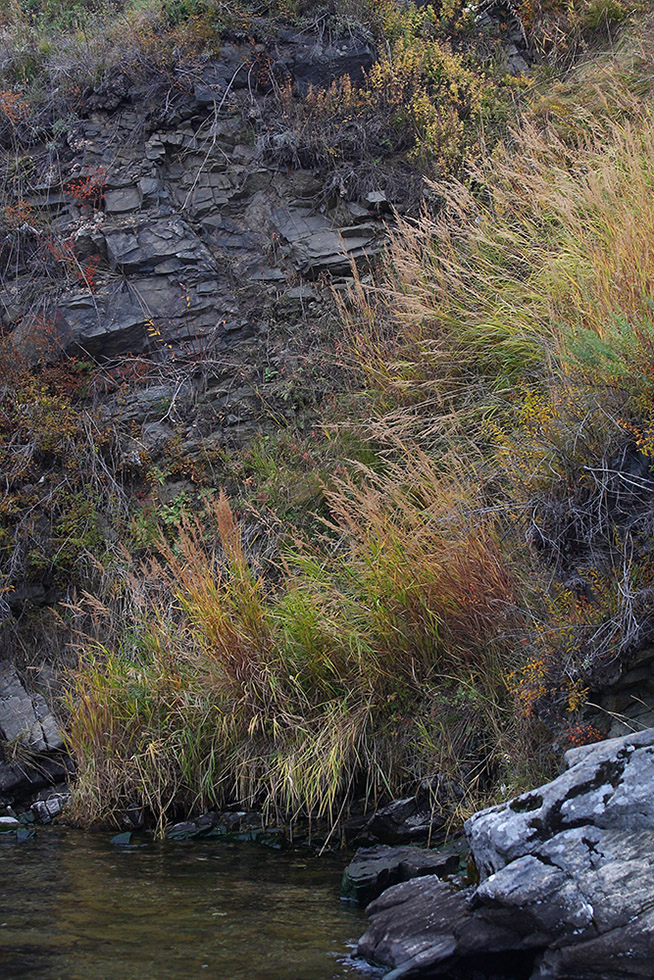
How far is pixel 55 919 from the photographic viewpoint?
11.5 ft

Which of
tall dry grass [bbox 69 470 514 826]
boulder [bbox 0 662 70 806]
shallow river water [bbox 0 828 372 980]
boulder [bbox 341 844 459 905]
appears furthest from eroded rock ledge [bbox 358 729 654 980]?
boulder [bbox 0 662 70 806]

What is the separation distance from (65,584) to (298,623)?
3.09m

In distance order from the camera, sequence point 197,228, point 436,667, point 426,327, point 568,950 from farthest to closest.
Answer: point 197,228 < point 426,327 < point 436,667 < point 568,950

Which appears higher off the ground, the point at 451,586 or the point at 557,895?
the point at 557,895

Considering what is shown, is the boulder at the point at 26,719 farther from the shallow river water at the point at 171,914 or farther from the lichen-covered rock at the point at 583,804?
the lichen-covered rock at the point at 583,804

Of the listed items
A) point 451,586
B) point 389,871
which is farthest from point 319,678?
point 389,871

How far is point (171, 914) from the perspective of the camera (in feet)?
11.7

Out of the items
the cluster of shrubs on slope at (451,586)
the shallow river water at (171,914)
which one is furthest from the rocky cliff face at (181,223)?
→ the shallow river water at (171,914)

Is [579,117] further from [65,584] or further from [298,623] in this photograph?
[65,584]

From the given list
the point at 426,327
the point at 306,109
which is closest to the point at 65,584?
the point at 426,327

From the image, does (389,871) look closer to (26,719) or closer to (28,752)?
(28,752)

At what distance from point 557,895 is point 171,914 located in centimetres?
177

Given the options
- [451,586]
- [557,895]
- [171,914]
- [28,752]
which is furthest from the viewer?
[28,752]

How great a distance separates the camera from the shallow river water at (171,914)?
3.03 metres
